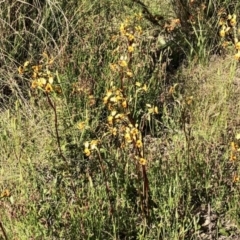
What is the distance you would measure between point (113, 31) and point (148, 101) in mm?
757

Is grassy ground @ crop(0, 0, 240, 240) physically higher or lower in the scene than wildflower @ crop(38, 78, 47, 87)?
lower

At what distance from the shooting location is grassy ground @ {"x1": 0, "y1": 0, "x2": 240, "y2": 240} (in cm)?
234

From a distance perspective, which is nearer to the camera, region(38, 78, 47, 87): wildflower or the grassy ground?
region(38, 78, 47, 87): wildflower

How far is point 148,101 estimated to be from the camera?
3.18m

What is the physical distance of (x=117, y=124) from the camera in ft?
9.09

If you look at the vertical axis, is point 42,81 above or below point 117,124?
above

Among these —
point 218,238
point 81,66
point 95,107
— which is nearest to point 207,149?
point 218,238

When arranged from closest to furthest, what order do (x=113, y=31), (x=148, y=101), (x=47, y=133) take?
(x=47, y=133) < (x=148, y=101) < (x=113, y=31)

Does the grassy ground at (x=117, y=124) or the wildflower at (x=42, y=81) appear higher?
the wildflower at (x=42, y=81)

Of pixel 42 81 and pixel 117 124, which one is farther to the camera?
pixel 117 124

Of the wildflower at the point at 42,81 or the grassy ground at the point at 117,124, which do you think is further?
the grassy ground at the point at 117,124

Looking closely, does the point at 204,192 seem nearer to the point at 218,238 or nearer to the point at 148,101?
the point at 218,238

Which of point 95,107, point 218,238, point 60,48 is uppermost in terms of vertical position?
point 60,48

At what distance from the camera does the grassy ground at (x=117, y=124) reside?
234 centimetres
